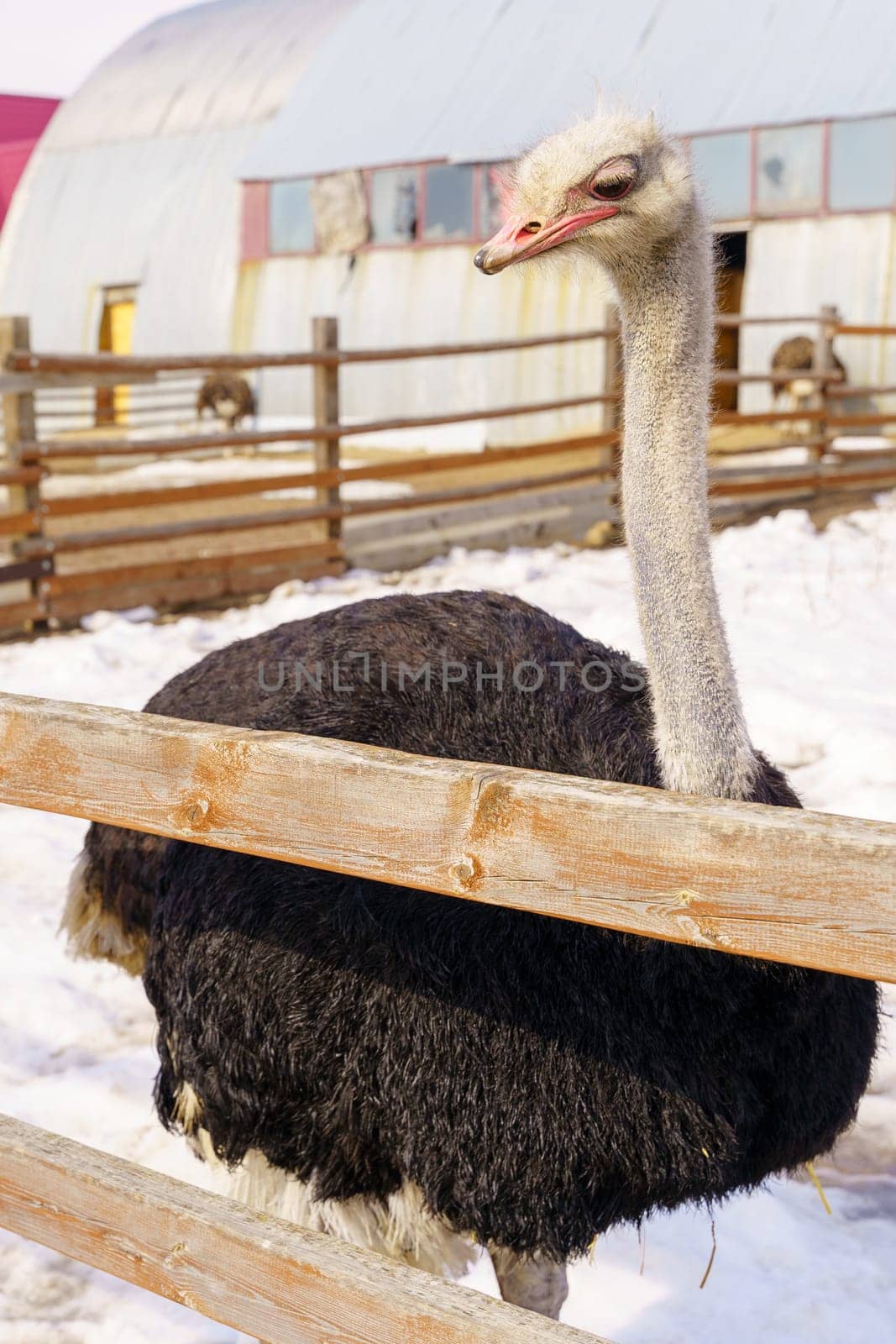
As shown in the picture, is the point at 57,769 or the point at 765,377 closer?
the point at 57,769

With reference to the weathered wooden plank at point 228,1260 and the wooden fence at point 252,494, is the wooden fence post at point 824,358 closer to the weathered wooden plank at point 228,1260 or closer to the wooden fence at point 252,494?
the wooden fence at point 252,494

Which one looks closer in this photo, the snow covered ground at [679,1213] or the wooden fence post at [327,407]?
the snow covered ground at [679,1213]

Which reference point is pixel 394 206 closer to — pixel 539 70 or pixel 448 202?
pixel 448 202

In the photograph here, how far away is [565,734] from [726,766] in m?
0.39

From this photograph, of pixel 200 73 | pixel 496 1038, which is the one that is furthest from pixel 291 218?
pixel 496 1038

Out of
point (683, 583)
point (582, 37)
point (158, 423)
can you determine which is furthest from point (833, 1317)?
point (158, 423)

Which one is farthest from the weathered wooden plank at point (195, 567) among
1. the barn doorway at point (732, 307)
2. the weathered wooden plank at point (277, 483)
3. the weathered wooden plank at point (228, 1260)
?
the barn doorway at point (732, 307)

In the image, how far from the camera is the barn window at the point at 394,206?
1486 cm

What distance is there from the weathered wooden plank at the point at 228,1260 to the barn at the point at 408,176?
360 inches

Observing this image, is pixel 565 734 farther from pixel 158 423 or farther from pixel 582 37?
pixel 158 423

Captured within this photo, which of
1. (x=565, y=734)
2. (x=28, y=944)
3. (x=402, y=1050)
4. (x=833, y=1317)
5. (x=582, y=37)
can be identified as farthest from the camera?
(x=582, y=37)

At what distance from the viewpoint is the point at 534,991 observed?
5.98 ft

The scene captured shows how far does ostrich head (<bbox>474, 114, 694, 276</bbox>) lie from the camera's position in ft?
5.92

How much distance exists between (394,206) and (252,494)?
7.76 m
